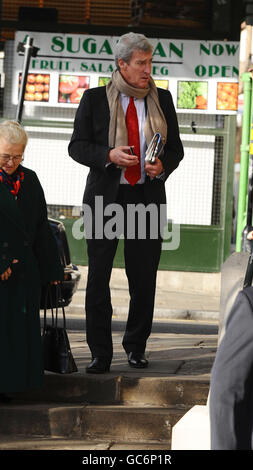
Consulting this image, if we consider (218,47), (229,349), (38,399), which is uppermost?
(218,47)

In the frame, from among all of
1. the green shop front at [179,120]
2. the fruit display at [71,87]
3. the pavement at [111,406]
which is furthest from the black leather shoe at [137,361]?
the fruit display at [71,87]

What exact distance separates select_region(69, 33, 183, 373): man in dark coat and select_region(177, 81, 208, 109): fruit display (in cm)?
1074

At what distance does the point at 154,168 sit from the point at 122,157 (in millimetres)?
204

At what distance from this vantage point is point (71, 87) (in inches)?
669

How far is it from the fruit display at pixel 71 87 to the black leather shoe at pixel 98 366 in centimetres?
1128

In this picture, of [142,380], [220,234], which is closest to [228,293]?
[142,380]

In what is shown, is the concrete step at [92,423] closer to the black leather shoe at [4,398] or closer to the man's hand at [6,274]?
the black leather shoe at [4,398]

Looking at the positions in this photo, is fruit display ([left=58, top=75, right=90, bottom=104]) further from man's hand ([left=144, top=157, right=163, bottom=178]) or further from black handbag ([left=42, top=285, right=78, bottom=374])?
black handbag ([left=42, top=285, right=78, bottom=374])

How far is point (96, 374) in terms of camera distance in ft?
19.6

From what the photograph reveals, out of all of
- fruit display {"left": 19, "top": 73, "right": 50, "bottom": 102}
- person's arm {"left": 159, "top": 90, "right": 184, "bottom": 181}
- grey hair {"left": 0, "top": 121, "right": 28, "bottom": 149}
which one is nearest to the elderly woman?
grey hair {"left": 0, "top": 121, "right": 28, "bottom": 149}

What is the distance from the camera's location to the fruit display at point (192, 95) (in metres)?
16.8

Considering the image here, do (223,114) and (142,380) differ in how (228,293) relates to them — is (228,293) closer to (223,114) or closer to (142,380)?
(142,380)

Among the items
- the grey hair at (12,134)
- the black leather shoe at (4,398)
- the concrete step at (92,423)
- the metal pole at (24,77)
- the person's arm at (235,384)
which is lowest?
the concrete step at (92,423)

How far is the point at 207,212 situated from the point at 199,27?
3.12 m
